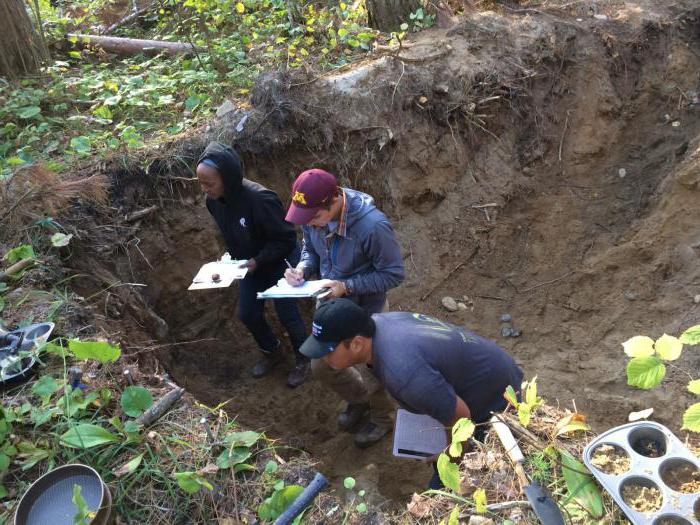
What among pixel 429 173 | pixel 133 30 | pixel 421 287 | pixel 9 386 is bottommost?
pixel 421 287

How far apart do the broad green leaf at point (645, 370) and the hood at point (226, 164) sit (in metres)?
2.68

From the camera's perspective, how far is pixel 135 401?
Result: 2541mm

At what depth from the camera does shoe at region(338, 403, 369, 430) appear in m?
3.88

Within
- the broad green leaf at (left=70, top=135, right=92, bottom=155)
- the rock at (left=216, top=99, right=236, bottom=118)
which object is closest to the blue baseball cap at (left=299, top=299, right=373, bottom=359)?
the rock at (left=216, top=99, right=236, bottom=118)

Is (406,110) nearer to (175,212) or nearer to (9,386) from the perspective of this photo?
(175,212)

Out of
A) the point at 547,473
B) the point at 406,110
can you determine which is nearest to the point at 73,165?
the point at 406,110

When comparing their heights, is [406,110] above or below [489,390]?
above

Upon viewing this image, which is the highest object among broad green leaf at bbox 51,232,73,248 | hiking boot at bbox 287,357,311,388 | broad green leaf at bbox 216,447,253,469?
broad green leaf at bbox 51,232,73,248

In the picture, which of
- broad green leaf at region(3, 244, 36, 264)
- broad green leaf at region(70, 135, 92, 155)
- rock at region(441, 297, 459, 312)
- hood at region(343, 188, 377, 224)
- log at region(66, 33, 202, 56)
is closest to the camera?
hood at region(343, 188, 377, 224)

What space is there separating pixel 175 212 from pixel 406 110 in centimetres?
268

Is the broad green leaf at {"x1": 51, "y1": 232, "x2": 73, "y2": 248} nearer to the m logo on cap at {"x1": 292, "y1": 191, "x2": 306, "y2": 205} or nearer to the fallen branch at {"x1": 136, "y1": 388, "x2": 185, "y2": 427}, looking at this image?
the fallen branch at {"x1": 136, "y1": 388, "x2": 185, "y2": 427}

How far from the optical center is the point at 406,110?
5.42m

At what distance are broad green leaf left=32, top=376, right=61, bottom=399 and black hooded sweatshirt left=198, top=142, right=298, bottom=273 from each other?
1.57m

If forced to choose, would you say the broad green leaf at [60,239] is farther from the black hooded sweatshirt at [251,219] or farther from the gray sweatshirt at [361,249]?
the gray sweatshirt at [361,249]
